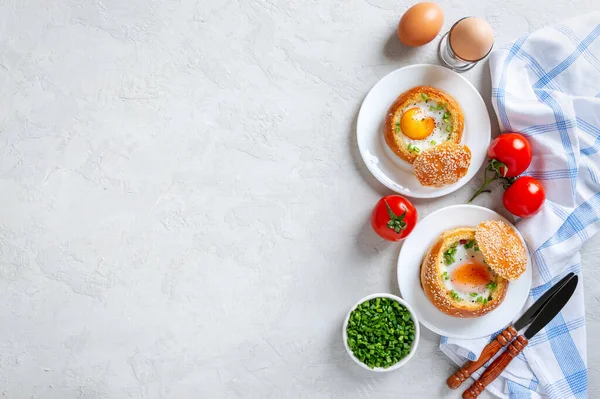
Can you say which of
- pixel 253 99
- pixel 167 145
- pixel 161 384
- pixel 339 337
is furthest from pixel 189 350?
pixel 253 99

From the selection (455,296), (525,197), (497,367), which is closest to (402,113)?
(525,197)

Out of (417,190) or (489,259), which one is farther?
(417,190)

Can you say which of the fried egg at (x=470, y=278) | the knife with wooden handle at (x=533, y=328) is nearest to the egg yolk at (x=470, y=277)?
the fried egg at (x=470, y=278)

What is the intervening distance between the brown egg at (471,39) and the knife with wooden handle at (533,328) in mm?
729

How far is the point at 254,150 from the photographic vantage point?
5.97 ft

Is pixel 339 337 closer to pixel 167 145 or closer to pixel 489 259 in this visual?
pixel 489 259

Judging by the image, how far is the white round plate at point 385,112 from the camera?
68.7 inches

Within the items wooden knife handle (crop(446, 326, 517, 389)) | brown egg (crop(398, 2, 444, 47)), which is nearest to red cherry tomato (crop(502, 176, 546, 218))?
wooden knife handle (crop(446, 326, 517, 389))

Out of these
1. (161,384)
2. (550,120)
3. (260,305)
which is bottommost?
(161,384)

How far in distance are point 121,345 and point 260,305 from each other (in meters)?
0.45

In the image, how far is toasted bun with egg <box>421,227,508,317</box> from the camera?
1.66 metres

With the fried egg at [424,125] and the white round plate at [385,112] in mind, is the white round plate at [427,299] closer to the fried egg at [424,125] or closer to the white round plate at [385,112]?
the white round plate at [385,112]

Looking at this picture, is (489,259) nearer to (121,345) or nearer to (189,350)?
(189,350)

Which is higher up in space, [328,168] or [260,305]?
[328,168]
